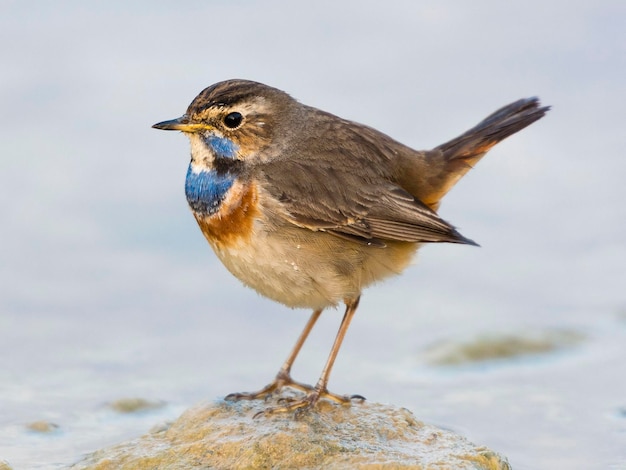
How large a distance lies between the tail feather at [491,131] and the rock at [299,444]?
2.48m

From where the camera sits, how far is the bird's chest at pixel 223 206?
30.3ft

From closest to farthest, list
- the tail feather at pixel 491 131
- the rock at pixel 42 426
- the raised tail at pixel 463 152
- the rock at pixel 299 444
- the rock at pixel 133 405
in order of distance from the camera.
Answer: the rock at pixel 299 444
the rock at pixel 42 426
the raised tail at pixel 463 152
the tail feather at pixel 491 131
the rock at pixel 133 405

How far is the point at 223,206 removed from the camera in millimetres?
9328

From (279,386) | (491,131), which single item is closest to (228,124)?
(279,386)

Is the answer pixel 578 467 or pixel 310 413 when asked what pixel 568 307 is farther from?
pixel 310 413

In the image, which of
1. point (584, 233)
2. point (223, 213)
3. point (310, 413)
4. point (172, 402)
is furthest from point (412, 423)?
point (584, 233)

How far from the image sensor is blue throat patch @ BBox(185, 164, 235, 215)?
9.39 meters

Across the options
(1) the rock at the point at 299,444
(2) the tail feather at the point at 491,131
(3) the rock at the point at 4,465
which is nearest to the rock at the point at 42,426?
(3) the rock at the point at 4,465

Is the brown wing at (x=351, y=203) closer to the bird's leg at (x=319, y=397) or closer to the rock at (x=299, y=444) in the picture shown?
the bird's leg at (x=319, y=397)

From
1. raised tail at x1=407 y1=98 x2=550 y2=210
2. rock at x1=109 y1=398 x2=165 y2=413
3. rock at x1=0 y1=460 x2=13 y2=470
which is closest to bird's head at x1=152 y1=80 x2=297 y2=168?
raised tail at x1=407 y1=98 x2=550 y2=210

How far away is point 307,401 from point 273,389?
1.56 feet

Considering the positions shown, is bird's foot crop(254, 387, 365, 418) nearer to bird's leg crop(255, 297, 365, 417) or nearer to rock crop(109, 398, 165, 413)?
bird's leg crop(255, 297, 365, 417)

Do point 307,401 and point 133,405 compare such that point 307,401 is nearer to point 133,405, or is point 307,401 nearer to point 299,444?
point 299,444

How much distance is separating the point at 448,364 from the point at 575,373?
1.17 metres
